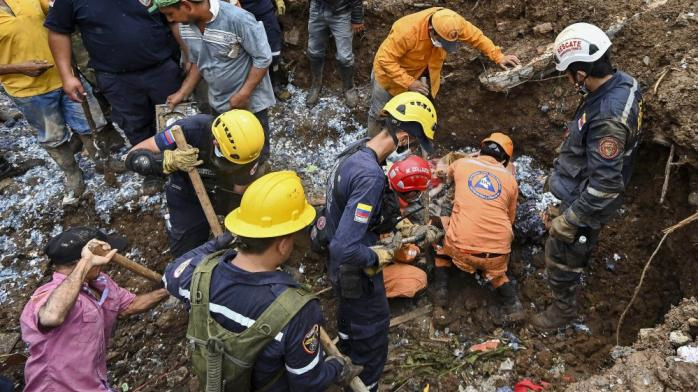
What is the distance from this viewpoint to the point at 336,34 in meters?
5.93

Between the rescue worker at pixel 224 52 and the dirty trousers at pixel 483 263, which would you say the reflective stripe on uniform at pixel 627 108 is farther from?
the rescue worker at pixel 224 52

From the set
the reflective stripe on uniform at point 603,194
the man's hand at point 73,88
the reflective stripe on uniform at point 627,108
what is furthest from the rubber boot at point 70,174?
the reflective stripe on uniform at point 627,108

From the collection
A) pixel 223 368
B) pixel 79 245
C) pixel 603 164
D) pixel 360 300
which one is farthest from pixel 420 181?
pixel 79 245

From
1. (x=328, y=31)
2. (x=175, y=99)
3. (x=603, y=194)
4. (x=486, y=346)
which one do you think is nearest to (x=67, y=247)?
(x=175, y=99)

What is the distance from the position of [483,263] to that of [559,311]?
0.81m

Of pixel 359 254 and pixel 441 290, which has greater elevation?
pixel 359 254

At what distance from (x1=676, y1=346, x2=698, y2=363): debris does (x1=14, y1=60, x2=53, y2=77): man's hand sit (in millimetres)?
5719

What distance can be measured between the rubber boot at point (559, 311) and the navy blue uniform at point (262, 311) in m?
2.57

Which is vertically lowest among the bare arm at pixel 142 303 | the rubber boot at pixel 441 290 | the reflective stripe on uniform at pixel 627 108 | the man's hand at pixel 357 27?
the rubber boot at pixel 441 290

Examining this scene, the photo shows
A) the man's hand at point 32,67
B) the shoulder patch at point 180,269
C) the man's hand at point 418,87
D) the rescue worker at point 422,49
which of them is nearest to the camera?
the shoulder patch at point 180,269

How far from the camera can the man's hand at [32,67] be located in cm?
466

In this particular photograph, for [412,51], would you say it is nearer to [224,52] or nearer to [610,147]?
[224,52]

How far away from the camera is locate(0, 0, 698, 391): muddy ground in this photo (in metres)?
3.96

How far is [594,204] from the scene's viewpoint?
3.37 m
